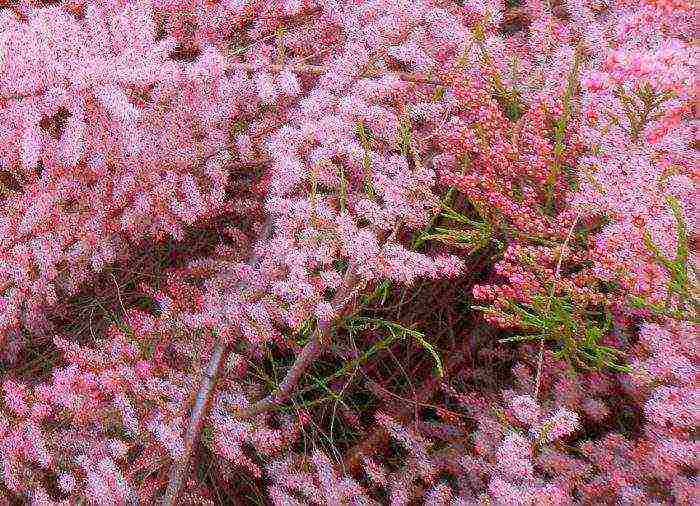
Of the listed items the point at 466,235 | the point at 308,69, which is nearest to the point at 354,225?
the point at 466,235

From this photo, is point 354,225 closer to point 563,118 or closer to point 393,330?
point 563,118

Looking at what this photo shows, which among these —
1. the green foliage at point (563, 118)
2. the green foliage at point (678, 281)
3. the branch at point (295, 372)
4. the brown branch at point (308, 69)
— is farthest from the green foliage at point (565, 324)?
the brown branch at point (308, 69)

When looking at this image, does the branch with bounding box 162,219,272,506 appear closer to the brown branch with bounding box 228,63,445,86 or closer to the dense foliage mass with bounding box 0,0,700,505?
the dense foliage mass with bounding box 0,0,700,505

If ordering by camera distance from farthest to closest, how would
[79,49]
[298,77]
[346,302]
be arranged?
[298,77], [346,302], [79,49]

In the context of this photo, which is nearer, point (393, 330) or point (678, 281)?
point (678, 281)

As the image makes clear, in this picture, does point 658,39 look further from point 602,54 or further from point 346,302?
point 346,302

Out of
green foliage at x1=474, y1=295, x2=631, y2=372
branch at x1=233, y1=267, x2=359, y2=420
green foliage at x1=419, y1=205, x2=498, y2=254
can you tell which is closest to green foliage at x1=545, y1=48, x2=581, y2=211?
green foliage at x1=419, y1=205, x2=498, y2=254

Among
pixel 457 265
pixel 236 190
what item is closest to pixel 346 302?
pixel 457 265

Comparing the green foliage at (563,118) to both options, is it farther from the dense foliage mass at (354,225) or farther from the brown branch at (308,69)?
the brown branch at (308,69)
